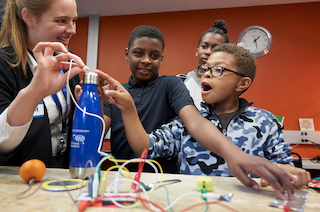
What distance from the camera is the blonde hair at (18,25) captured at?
37.5 inches

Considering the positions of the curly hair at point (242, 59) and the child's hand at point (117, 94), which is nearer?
the child's hand at point (117, 94)

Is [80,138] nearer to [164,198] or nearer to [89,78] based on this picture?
[89,78]

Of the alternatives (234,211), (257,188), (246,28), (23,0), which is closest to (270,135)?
(257,188)

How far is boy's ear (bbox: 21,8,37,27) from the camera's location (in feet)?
3.27

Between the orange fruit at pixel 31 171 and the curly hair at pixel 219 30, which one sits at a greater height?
the curly hair at pixel 219 30

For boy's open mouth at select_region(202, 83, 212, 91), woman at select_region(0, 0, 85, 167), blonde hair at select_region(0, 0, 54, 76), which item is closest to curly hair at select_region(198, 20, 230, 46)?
boy's open mouth at select_region(202, 83, 212, 91)

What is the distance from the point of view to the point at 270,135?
1.01 meters

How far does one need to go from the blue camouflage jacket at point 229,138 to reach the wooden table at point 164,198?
0.28 m

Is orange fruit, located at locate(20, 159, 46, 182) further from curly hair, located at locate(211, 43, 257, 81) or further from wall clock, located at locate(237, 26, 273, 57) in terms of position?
wall clock, located at locate(237, 26, 273, 57)

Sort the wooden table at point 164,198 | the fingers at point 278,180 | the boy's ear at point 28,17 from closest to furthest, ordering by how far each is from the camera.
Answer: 1. the wooden table at point 164,198
2. the fingers at point 278,180
3. the boy's ear at point 28,17

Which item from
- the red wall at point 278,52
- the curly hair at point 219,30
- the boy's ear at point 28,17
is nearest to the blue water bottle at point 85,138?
the boy's ear at point 28,17

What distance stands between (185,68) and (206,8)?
1122mm

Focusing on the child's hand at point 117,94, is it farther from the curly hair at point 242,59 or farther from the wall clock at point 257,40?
the wall clock at point 257,40

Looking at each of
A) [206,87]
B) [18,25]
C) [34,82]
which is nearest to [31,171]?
[34,82]
